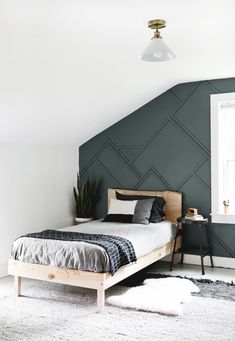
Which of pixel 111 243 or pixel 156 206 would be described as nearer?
pixel 111 243

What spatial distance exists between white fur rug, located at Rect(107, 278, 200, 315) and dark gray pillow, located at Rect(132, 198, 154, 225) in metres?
0.85

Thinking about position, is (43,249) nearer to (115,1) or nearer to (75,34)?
(75,34)

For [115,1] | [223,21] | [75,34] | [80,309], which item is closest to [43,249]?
[80,309]

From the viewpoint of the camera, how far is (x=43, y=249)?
4.14 meters

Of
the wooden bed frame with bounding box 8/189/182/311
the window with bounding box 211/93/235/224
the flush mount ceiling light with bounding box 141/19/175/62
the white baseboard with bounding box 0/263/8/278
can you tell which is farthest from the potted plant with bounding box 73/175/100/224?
the flush mount ceiling light with bounding box 141/19/175/62

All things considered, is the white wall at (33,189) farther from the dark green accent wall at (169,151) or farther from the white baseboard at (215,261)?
the white baseboard at (215,261)

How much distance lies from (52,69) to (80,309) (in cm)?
224

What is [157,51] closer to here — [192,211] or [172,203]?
[192,211]

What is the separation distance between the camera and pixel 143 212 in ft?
18.0

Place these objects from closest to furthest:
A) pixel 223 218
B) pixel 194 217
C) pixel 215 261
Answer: pixel 194 217 < pixel 223 218 < pixel 215 261

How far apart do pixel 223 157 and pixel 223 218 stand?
0.81 m

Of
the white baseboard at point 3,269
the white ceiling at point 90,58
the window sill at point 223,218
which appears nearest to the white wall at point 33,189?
the white baseboard at point 3,269

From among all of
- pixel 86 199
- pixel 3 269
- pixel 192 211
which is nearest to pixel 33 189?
pixel 86 199

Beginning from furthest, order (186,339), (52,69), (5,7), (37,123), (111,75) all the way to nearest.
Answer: (37,123) < (111,75) < (52,69) < (186,339) < (5,7)
